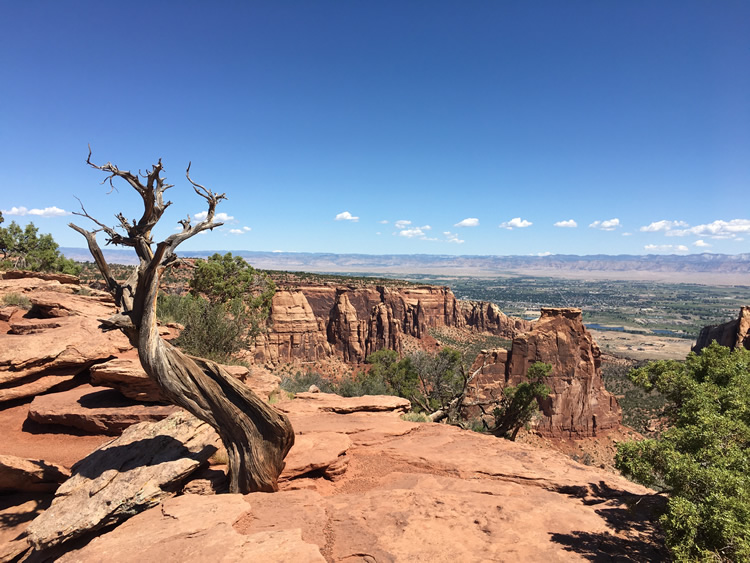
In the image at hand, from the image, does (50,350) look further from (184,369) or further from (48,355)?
(184,369)

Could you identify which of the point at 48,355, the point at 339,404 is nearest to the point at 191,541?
the point at 339,404

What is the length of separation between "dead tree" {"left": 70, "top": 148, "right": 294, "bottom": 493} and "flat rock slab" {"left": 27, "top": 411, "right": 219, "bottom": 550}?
30.3 inches

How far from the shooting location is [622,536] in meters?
7.50

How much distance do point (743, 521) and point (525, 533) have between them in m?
3.53

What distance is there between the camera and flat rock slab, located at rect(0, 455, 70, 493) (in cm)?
794

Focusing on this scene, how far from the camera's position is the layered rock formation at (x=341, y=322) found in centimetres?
6556

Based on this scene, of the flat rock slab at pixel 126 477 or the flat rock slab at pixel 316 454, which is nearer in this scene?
the flat rock slab at pixel 126 477

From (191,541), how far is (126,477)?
84.2 inches

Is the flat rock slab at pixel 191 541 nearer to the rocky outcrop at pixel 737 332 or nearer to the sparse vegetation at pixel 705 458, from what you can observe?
the sparse vegetation at pixel 705 458

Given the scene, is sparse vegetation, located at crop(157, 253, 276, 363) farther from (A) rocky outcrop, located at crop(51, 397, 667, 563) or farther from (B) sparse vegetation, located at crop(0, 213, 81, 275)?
(B) sparse vegetation, located at crop(0, 213, 81, 275)

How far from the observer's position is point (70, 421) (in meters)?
10.3

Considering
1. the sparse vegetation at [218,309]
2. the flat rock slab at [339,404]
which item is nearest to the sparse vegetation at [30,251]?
the sparse vegetation at [218,309]

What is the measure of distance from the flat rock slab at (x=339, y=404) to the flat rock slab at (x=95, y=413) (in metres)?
4.08

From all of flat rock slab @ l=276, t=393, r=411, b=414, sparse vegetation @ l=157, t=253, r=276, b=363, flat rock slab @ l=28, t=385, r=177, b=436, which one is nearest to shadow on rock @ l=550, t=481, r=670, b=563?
flat rock slab @ l=276, t=393, r=411, b=414
